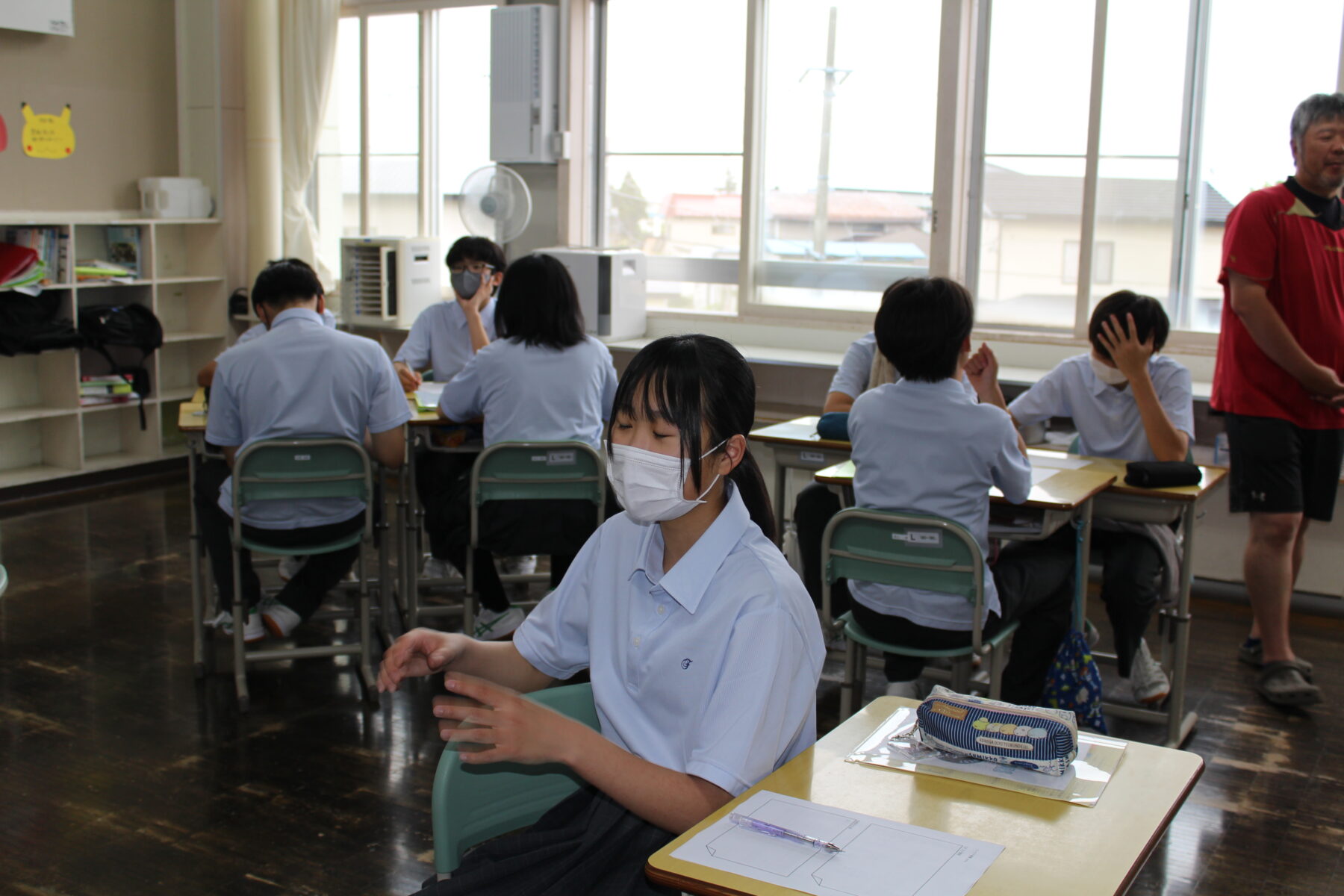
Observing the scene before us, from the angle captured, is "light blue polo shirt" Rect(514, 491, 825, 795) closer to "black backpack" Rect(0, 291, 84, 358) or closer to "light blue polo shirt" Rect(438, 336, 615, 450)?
"light blue polo shirt" Rect(438, 336, 615, 450)

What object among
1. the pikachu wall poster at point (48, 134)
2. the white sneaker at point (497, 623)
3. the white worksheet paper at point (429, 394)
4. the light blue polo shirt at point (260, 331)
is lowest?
the white sneaker at point (497, 623)

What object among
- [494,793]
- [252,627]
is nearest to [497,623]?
[252,627]

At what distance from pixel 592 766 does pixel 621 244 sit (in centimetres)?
536

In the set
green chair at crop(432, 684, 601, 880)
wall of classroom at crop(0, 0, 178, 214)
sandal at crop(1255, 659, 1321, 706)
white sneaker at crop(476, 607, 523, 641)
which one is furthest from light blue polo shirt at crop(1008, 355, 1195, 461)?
wall of classroom at crop(0, 0, 178, 214)

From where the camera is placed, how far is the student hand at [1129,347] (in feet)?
11.0

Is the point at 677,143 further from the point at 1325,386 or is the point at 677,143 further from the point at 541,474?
the point at 1325,386

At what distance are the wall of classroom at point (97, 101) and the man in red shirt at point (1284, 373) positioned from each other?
567 cm

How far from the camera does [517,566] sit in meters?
4.87

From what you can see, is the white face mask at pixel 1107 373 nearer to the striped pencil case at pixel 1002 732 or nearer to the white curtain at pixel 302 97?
the striped pencil case at pixel 1002 732

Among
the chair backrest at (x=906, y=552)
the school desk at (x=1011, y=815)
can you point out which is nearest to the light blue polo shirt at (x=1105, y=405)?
the chair backrest at (x=906, y=552)

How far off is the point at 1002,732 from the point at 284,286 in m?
2.77

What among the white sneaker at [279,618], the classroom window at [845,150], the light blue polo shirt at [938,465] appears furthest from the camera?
the classroom window at [845,150]

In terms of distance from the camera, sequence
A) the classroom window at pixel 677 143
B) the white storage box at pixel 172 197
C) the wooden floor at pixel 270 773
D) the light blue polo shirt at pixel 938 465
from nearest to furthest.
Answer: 1. the wooden floor at pixel 270 773
2. the light blue polo shirt at pixel 938 465
3. the classroom window at pixel 677 143
4. the white storage box at pixel 172 197

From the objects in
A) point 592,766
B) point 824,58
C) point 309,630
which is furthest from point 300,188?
point 592,766
